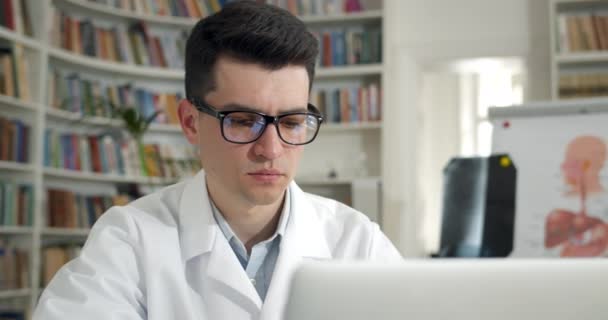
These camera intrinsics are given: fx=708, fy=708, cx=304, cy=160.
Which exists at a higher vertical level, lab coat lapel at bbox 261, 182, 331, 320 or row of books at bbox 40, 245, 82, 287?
lab coat lapel at bbox 261, 182, 331, 320

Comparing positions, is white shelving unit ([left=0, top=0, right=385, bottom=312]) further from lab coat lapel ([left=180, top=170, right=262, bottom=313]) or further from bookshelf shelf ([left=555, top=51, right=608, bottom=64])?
lab coat lapel ([left=180, top=170, right=262, bottom=313])

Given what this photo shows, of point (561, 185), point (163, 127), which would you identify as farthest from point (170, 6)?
point (561, 185)

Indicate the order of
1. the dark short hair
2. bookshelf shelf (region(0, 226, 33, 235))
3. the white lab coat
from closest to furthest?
the white lab coat → the dark short hair → bookshelf shelf (region(0, 226, 33, 235))

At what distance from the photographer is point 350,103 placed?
15.5 feet

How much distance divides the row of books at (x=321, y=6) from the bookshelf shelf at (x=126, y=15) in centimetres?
65

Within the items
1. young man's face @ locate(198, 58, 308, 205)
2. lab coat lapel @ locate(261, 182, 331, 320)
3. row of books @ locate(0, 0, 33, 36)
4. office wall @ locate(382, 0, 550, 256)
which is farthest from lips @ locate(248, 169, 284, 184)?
office wall @ locate(382, 0, 550, 256)

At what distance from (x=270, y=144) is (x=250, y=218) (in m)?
0.18

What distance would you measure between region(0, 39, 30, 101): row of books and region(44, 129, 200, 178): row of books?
324mm

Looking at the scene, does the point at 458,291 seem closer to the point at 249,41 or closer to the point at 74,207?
the point at 249,41

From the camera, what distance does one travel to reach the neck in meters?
1.25

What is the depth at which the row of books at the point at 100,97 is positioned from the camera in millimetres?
4336

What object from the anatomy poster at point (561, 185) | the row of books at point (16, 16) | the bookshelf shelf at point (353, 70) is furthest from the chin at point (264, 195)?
the bookshelf shelf at point (353, 70)

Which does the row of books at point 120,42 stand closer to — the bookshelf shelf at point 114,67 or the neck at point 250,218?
the bookshelf shelf at point 114,67

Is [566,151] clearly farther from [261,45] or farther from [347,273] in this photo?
[347,273]
